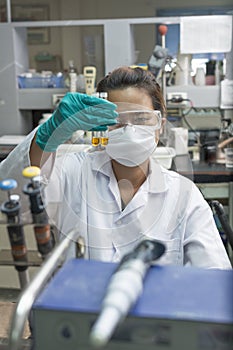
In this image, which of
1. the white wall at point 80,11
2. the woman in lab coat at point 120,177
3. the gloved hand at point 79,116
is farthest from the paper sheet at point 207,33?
the gloved hand at point 79,116

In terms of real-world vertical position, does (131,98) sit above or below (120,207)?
above

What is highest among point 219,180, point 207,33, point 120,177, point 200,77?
point 207,33

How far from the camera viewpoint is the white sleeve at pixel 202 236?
3.25 feet

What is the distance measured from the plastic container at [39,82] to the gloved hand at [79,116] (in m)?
2.30

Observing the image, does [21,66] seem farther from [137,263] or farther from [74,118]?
[137,263]

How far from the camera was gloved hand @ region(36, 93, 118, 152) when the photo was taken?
3.59 feet

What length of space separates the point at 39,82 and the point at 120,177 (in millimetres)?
2255

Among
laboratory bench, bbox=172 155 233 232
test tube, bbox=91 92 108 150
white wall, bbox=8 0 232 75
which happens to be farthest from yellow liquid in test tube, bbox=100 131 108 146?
white wall, bbox=8 0 232 75

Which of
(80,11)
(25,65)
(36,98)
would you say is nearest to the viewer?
(36,98)

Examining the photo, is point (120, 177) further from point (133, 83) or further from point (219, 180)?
point (219, 180)

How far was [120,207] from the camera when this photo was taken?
119cm

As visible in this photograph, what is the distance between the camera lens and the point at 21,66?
3.40 meters

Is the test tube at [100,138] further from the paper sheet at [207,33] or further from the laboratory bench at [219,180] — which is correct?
the paper sheet at [207,33]


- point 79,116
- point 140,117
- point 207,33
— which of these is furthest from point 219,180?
point 79,116
